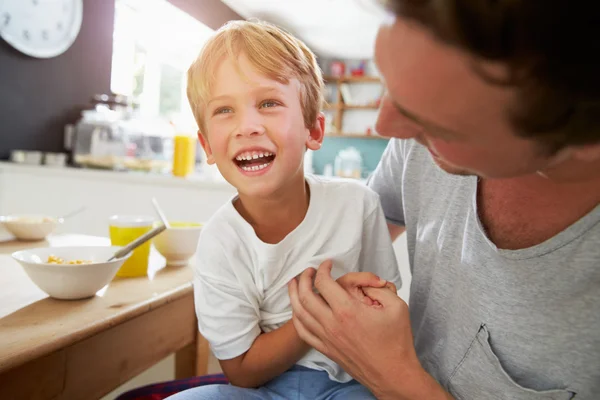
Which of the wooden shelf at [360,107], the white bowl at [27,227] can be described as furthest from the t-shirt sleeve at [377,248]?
the wooden shelf at [360,107]

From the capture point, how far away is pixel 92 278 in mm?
872

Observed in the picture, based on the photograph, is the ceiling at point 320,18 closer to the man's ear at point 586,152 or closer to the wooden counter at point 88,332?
the wooden counter at point 88,332

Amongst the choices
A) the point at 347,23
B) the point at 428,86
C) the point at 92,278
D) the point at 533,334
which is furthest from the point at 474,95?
the point at 347,23

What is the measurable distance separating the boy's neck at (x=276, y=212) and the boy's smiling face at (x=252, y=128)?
2.6 inches

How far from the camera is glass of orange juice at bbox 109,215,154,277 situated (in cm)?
108

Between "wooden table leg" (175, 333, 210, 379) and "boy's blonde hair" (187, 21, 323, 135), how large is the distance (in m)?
0.61

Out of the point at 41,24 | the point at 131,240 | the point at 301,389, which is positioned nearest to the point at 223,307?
the point at 301,389

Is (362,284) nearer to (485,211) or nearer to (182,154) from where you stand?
(485,211)

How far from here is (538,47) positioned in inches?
15.0

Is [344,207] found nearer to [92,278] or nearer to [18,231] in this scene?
[92,278]

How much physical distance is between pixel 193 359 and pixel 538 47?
46.0 inches

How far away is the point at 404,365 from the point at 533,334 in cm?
20

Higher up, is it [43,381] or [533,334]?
[533,334]

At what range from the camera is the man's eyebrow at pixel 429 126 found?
18.9 inches
